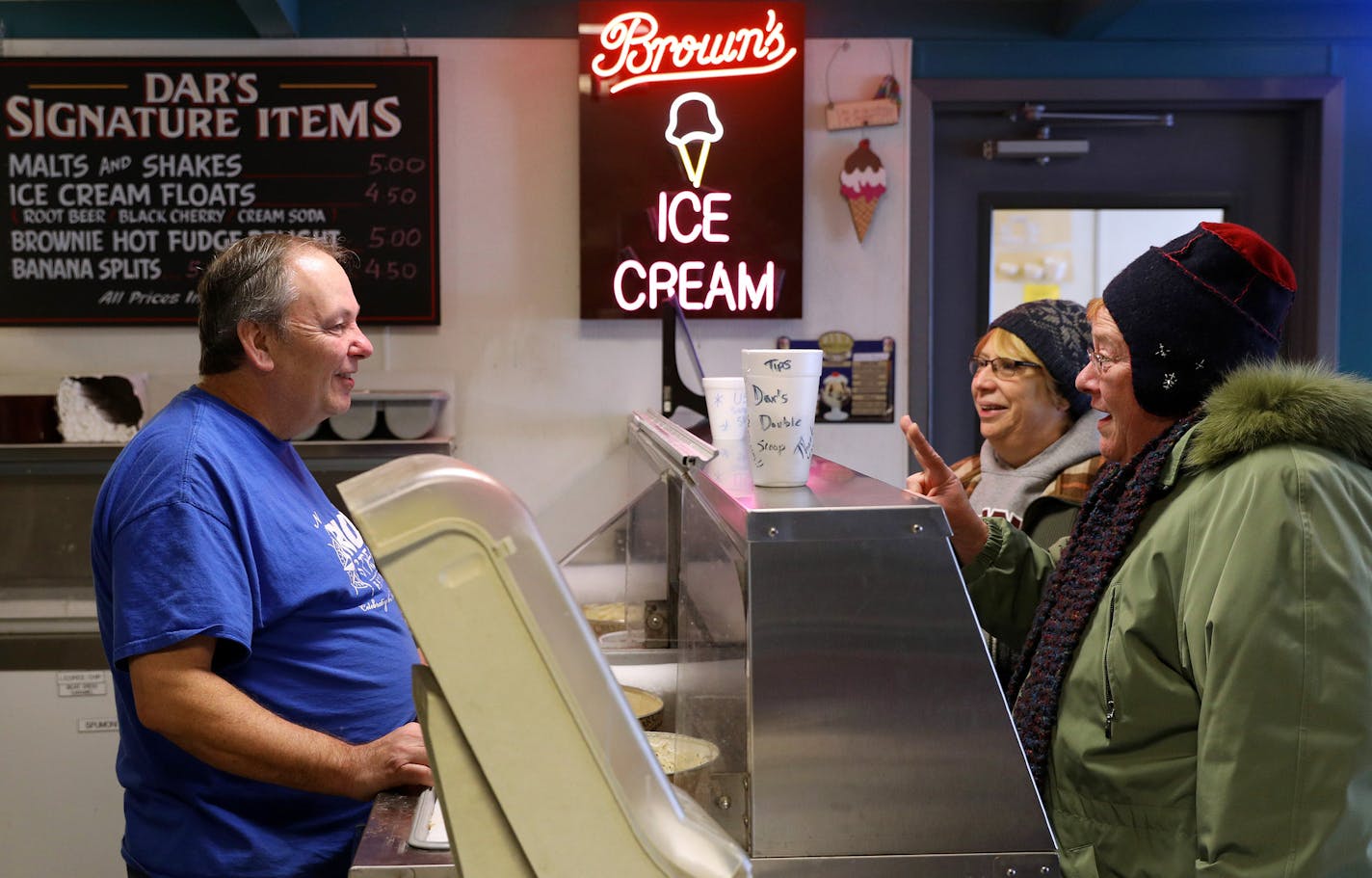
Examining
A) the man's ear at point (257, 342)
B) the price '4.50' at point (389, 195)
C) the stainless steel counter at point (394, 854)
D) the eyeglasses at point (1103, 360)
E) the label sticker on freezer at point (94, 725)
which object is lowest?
the label sticker on freezer at point (94, 725)

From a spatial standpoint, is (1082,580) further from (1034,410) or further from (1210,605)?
(1034,410)

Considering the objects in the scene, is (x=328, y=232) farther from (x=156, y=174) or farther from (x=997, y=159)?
(x=997, y=159)

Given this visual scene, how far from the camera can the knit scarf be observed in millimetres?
1592

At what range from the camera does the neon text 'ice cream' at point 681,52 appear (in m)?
3.77

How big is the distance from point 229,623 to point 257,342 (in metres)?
0.50

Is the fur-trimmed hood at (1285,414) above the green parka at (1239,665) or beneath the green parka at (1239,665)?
above

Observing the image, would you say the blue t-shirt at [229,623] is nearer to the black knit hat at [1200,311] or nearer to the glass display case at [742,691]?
the glass display case at [742,691]

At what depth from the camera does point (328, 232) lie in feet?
12.5

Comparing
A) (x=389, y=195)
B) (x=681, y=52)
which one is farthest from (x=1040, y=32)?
(x=389, y=195)

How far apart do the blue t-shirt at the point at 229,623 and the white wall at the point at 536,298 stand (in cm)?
203

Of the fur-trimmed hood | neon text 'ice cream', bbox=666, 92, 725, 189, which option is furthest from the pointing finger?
neon text 'ice cream', bbox=666, 92, 725, 189

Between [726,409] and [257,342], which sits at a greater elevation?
[257,342]

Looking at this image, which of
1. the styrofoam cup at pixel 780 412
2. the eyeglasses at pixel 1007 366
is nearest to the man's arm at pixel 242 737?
→ the styrofoam cup at pixel 780 412

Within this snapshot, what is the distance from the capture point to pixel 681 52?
149 inches
